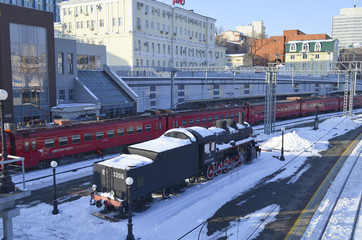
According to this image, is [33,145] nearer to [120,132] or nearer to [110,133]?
[110,133]

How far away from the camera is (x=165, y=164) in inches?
642

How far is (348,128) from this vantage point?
42375 millimetres

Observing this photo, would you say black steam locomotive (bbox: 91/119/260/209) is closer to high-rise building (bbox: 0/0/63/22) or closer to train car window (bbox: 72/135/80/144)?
train car window (bbox: 72/135/80/144)

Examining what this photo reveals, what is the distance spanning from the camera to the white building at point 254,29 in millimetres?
168250

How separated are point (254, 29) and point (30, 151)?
6573 inches

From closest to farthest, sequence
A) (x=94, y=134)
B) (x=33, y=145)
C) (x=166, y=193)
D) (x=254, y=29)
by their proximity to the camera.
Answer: (x=166, y=193) < (x=33, y=145) < (x=94, y=134) < (x=254, y=29)

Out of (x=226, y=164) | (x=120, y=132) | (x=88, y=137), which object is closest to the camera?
(x=226, y=164)

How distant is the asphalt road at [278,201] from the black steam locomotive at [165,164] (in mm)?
3075

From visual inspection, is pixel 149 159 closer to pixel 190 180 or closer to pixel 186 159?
pixel 186 159

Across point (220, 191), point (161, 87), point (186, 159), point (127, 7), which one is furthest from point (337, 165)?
point (127, 7)

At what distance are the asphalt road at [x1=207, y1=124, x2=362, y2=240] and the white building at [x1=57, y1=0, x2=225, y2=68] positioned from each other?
38163mm

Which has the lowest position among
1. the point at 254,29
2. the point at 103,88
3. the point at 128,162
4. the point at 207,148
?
the point at 207,148

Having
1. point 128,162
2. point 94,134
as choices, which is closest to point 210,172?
point 128,162

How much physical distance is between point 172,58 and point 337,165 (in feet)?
156
